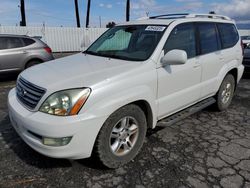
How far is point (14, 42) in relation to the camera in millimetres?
7758

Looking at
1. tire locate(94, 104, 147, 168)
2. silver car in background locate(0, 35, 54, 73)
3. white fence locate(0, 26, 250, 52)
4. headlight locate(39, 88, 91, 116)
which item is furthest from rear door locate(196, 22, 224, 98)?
white fence locate(0, 26, 250, 52)

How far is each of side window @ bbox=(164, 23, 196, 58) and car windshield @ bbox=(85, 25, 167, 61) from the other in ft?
0.57

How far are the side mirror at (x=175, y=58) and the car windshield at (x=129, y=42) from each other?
0.72 feet

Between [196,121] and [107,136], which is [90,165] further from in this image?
[196,121]

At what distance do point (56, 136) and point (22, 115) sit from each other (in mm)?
542

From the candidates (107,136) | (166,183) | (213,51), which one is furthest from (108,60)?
(213,51)

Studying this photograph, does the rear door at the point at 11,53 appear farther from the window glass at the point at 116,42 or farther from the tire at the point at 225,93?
the tire at the point at 225,93

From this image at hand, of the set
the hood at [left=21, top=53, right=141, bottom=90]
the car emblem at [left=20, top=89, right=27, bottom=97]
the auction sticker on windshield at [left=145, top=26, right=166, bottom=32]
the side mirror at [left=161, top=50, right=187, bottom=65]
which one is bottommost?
the car emblem at [left=20, top=89, right=27, bottom=97]

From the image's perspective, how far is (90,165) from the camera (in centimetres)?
298

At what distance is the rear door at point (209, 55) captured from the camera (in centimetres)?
401

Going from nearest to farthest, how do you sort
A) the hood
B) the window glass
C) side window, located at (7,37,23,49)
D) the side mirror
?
1. the hood
2. the side mirror
3. the window glass
4. side window, located at (7,37,23,49)

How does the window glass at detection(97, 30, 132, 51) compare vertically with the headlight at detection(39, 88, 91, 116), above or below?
above

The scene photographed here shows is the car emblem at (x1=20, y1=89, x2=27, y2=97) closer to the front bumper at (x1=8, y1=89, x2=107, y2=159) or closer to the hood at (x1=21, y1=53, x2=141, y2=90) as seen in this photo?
the hood at (x1=21, y1=53, x2=141, y2=90)

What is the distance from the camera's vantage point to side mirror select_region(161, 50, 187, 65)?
301 centimetres
